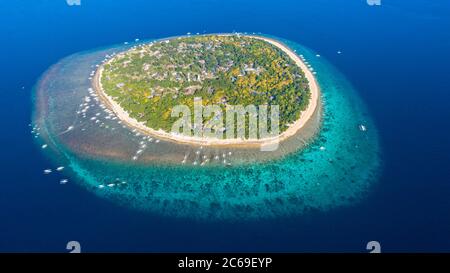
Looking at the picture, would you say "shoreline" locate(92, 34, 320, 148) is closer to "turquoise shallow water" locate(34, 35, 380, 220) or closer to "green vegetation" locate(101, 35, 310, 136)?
"green vegetation" locate(101, 35, 310, 136)

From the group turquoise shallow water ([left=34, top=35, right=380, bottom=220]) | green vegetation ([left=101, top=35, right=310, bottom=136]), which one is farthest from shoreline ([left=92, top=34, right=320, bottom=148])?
turquoise shallow water ([left=34, top=35, right=380, bottom=220])

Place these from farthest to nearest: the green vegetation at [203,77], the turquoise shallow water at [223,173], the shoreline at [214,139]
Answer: the green vegetation at [203,77], the shoreline at [214,139], the turquoise shallow water at [223,173]

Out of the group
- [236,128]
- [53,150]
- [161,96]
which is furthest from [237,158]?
[53,150]

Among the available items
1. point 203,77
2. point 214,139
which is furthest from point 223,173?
point 203,77

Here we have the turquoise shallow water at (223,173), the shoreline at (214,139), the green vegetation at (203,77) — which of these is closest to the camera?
the turquoise shallow water at (223,173)

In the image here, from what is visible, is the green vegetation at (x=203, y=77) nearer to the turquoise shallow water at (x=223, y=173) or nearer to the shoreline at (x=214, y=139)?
the shoreline at (x=214, y=139)

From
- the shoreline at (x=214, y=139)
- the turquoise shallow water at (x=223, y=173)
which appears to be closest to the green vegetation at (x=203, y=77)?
the shoreline at (x=214, y=139)

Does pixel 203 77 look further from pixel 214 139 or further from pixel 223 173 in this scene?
pixel 223 173
